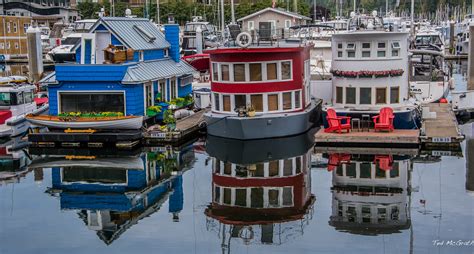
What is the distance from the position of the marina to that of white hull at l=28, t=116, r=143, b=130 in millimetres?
60

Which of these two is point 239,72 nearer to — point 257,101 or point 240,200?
point 257,101

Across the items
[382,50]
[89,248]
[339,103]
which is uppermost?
[382,50]

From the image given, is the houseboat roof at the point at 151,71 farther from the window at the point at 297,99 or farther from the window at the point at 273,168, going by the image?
the window at the point at 273,168

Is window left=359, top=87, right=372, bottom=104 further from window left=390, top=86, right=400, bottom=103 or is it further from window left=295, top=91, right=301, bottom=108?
window left=295, top=91, right=301, bottom=108

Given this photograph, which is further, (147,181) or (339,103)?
(339,103)

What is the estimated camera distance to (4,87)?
32.3 metres

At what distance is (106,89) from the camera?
96.3ft

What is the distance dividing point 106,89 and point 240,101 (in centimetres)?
561

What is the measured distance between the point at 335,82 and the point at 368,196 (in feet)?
32.7

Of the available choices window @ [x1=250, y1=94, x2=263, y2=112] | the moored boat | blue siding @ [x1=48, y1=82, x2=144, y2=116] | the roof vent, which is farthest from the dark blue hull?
the moored boat

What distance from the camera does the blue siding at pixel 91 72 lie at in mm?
29188

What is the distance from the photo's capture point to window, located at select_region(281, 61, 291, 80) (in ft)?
92.7

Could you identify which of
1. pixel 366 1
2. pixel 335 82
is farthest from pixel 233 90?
pixel 366 1

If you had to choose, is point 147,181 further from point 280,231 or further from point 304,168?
point 280,231
